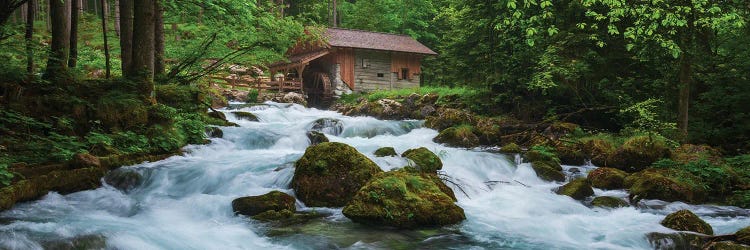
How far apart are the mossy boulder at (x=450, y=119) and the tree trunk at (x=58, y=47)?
12.1 meters

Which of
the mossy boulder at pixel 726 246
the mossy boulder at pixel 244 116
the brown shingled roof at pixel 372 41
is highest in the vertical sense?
the brown shingled roof at pixel 372 41

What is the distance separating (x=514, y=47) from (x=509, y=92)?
162 cm

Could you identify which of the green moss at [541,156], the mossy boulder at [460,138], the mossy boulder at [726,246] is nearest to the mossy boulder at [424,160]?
the green moss at [541,156]

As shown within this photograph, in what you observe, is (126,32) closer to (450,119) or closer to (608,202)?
(608,202)

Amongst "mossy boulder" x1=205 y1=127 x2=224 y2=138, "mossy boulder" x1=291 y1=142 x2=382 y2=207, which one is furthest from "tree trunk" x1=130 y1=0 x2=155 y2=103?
"mossy boulder" x1=291 y1=142 x2=382 y2=207

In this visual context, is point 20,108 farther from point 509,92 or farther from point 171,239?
point 509,92

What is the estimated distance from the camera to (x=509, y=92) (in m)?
16.7

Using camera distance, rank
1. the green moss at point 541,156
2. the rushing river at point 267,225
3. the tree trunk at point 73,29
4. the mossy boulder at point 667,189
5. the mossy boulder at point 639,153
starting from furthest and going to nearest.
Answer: the green moss at point 541,156 < the mossy boulder at point 639,153 < the tree trunk at point 73,29 < the mossy boulder at point 667,189 < the rushing river at point 267,225

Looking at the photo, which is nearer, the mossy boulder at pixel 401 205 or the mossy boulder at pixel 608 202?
the mossy boulder at pixel 401 205

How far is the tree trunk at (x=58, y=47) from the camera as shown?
28.7ft

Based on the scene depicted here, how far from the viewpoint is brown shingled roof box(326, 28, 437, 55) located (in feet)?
95.7

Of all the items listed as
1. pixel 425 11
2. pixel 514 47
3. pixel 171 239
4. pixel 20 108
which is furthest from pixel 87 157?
pixel 425 11

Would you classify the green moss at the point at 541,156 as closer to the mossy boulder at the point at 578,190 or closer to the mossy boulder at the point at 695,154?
the mossy boulder at the point at 695,154

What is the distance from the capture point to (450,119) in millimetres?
17562
